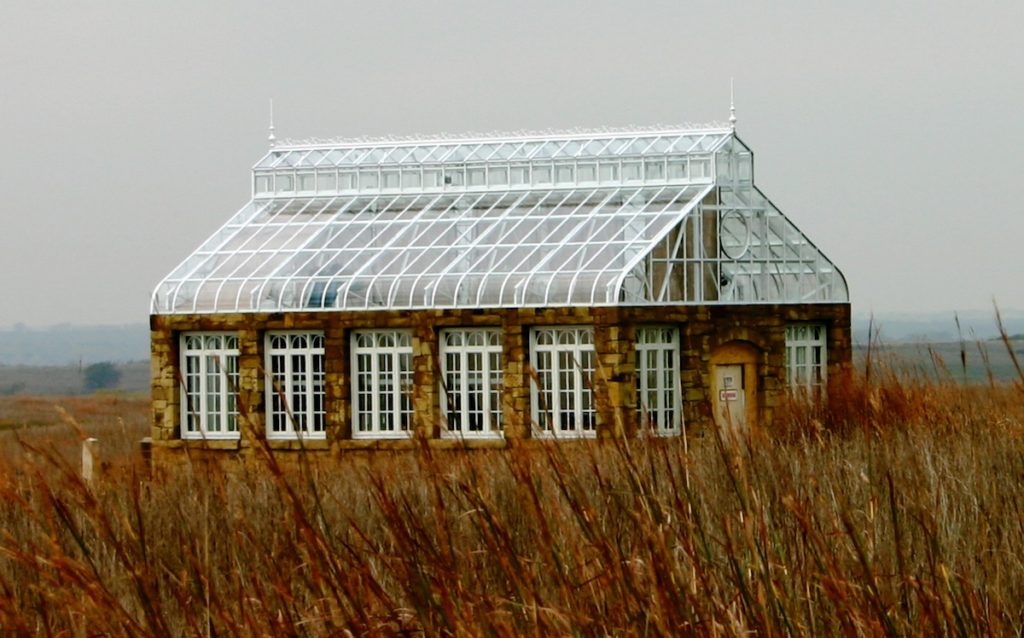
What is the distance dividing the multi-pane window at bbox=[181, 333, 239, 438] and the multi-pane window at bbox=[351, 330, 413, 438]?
197cm

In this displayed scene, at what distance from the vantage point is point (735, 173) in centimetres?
2467

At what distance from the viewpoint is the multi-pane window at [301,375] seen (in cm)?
2302

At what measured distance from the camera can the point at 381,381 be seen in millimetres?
22734

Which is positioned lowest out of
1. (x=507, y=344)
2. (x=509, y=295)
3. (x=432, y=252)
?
(x=507, y=344)

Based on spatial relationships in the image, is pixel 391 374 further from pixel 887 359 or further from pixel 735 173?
pixel 887 359

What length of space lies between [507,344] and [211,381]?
5210 mm

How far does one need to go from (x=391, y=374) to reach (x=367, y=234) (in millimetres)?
3140

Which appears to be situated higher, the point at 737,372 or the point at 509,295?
the point at 509,295

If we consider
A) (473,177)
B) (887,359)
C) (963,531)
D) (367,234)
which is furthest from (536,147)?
(963,531)

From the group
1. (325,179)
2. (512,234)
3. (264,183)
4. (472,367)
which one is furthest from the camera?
(264,183)

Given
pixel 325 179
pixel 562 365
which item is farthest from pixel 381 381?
pixel 325 179

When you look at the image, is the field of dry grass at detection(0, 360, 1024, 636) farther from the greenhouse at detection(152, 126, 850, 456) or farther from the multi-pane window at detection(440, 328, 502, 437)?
the multi-pane window at detection(440, 328, 502, 437)

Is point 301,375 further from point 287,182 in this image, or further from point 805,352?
point 805,352

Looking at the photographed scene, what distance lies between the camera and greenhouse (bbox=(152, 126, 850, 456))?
859 inches
